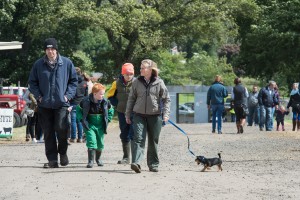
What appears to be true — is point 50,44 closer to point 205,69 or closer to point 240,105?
point 240,105

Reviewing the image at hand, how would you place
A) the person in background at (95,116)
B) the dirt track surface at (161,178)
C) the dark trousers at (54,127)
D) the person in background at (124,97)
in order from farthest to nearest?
the person in background at (124,97) → the person in background at (95,116) → the dark trousers at (54,127) → the dirt track surface at (161,178)

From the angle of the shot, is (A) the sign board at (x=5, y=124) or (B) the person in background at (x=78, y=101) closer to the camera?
(B) the person in background at (x=78, y=101)

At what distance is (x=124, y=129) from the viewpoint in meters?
14.7

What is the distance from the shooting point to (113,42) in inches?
1939

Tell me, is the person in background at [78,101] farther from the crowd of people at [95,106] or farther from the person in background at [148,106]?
the person in background at [148,106]

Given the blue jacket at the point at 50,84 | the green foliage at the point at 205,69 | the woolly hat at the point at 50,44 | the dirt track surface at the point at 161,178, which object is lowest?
the dirt track surface at the point at 161,178

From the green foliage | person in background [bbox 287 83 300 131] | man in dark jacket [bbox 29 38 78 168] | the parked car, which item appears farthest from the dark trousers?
the green foliage

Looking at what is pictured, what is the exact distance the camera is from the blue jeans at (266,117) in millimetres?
29672

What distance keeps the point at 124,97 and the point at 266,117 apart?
15.9 metres

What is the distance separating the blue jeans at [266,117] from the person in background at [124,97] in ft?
50.8

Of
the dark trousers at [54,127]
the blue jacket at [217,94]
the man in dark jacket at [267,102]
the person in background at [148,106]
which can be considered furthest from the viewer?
the man in dark jacket at [267,102]

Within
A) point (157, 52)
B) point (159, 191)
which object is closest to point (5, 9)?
point (157, 52)

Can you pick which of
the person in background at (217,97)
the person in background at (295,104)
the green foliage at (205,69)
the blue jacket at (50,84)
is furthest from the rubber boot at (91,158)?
the green foliage at (205,69)

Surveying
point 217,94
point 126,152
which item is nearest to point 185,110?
point 217,94
